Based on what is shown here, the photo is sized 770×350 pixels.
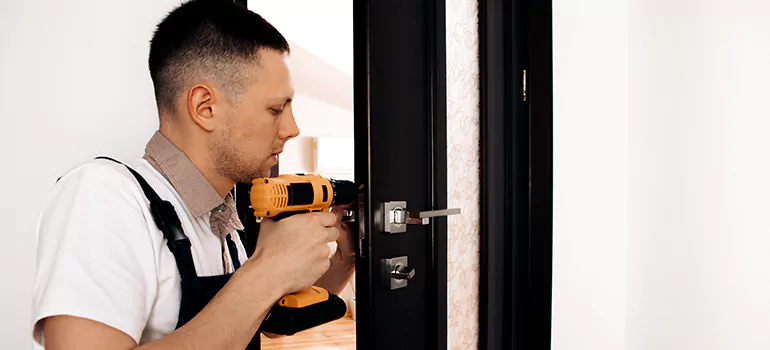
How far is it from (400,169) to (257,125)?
38 cm

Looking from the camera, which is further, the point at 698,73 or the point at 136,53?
the point at 698,73

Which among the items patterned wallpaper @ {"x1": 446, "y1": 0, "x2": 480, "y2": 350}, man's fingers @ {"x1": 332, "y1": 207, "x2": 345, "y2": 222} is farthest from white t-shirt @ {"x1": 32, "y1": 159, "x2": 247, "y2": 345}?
patterned wallpaper @ {"x1": 446, "y1": 0, "x2": 480, "y2": 350}

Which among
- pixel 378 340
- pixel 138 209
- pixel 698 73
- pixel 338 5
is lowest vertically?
pixel 378 340

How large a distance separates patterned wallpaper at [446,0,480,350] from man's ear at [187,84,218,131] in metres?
0.69

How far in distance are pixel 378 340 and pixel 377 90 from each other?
0.56m

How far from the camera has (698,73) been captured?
4.90ft

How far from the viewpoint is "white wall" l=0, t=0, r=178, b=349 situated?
0.92 meters

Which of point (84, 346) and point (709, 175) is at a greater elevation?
point (709, 175)

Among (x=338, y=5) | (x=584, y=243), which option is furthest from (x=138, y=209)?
(x=584, y=243)

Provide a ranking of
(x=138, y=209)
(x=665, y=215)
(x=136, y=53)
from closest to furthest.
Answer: (x=138, y=209) < (x=136, y=53) < (x=665, y=215)

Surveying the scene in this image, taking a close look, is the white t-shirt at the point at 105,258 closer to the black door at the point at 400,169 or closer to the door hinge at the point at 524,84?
the black door at the point at 400,169

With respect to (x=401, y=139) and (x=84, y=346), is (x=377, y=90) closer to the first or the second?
(x=401, y=139)

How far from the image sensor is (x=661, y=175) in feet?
5.24

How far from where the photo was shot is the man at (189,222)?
62 cm
